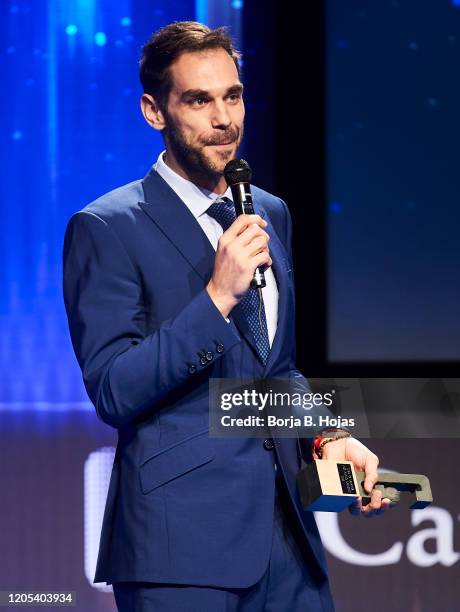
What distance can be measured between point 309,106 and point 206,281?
1.58m

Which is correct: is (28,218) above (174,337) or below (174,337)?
above

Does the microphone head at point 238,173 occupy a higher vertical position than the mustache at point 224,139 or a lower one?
lower

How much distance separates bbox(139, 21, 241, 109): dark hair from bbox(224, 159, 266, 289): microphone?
0.73ft

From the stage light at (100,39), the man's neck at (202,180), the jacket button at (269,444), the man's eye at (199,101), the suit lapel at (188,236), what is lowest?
the jacket button at (269,444)

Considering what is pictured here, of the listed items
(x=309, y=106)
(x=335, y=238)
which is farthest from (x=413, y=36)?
(x=335, y=238)

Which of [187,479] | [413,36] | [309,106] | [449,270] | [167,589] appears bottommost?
[167,589]

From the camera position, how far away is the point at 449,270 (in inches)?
126

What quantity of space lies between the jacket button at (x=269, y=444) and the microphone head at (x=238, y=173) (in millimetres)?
436

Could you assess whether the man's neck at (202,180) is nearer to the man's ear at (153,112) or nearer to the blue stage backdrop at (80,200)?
the man's ear at (153,112)

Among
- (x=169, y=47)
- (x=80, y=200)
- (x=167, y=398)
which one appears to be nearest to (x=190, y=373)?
(x=167, y=398)

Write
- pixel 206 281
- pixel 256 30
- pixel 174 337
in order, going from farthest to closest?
pixel 256 30 → pixel 206 281 → pixel 174 337

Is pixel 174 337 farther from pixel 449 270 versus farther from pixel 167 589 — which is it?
pixel 449 270

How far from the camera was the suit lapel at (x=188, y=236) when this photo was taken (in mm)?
1733

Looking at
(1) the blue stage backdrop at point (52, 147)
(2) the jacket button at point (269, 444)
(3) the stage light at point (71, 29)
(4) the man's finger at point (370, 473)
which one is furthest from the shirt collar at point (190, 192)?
(3) the stage light at point (71, 29)
